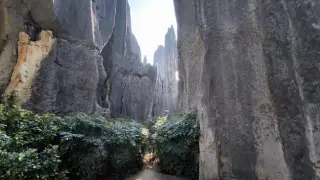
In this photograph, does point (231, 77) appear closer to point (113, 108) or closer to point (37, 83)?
point (37, 83)

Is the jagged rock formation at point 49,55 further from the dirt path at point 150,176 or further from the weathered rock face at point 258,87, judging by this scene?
the weathered rock face at point 258,87

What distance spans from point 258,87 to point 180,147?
2599 mm

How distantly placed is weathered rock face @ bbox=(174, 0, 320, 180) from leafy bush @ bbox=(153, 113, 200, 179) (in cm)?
86

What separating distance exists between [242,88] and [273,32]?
107 centimetres

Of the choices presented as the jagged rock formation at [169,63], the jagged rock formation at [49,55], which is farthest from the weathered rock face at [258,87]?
the jagged rock formation at [169,63]

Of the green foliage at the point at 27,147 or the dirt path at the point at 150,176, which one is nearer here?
the green foliage at the point at 27,147

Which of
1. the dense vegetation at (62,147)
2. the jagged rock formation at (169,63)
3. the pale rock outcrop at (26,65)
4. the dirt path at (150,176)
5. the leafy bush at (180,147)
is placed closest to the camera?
the dense vegetation at (62,147)

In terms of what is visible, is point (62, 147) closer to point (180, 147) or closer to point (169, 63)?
point (180, 147)

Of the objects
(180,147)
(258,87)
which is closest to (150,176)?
(180,147)

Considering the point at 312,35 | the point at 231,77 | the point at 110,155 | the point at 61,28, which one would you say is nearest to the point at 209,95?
the point at 231,77

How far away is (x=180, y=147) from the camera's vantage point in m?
4.88

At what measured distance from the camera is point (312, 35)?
8.48 ft

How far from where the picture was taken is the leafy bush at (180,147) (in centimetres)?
469

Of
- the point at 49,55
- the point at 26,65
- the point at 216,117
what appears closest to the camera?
the point at 216,117
